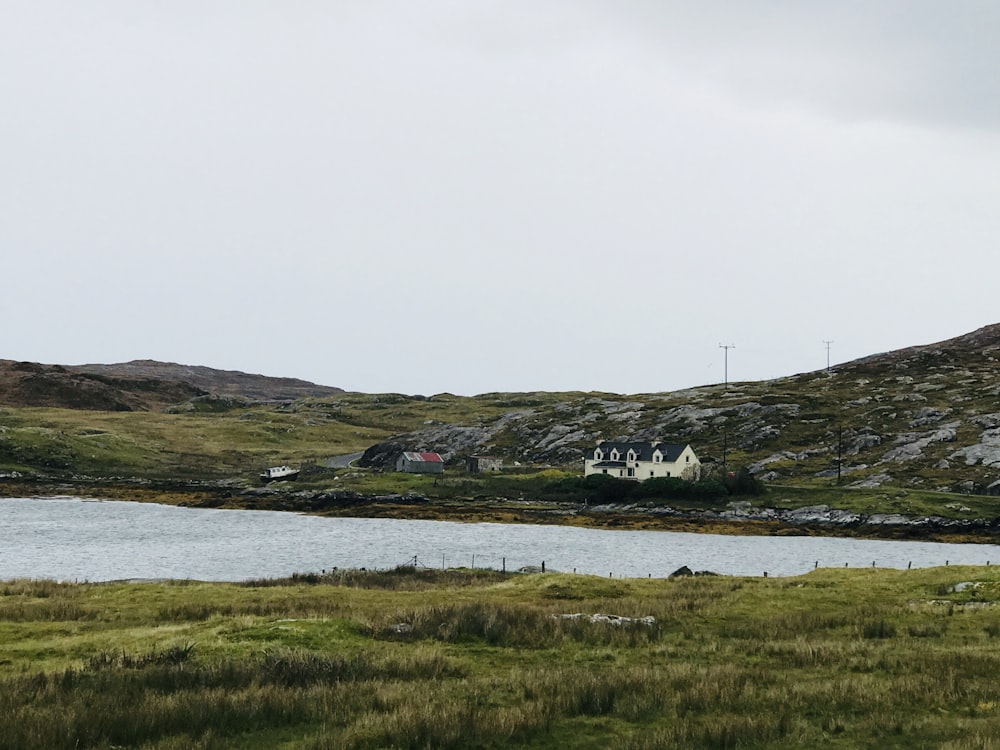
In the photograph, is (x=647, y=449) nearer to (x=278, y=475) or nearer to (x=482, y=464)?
(x=482, y=464)

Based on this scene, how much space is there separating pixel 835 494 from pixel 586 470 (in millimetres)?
44854

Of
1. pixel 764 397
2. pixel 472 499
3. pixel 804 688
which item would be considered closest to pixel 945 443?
pixel 764 397

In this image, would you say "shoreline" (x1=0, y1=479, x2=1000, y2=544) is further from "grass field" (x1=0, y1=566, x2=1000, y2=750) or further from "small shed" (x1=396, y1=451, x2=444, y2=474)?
"grass field" (x1=0, y1=566, x2=1000, y2=750)

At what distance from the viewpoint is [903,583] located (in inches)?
1742

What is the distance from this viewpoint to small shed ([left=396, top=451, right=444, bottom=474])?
17062cm

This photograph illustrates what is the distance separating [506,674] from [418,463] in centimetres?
15063

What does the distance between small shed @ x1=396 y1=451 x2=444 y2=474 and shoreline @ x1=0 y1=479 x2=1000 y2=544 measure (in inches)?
1220

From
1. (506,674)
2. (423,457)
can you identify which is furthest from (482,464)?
(506,674)

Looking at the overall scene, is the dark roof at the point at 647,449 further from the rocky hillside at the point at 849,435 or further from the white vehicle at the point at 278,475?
the white vehicle at the point at 278,475

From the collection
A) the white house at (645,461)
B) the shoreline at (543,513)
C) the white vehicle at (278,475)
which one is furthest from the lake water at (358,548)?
the white vehicle at (278,475)

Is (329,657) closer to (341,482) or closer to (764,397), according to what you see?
(341,482)

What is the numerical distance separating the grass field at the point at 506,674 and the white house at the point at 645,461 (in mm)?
101584

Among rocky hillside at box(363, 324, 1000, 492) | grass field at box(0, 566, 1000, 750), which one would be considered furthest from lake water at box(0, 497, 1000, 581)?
rocky hillside at box(363, 324, 1000, 492)

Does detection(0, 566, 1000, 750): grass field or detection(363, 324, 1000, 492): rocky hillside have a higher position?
detection(363, 324, 1000, 492): rocky hillside
